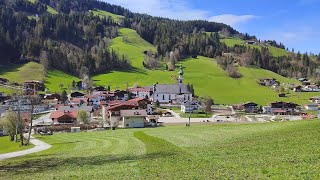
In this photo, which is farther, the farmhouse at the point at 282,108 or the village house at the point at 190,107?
the farmhouse at the point at 282,108

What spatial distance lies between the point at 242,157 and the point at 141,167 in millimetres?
7884

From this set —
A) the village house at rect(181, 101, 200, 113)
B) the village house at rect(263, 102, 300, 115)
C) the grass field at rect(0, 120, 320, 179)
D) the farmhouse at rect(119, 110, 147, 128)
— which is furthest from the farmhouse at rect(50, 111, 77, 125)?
the grass field at rect(0, 120, 320, 179)

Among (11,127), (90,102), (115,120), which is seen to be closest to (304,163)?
(11,127)

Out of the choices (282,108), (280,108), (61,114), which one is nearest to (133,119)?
(61,114)

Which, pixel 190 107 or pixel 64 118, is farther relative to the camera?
pixel 190 107

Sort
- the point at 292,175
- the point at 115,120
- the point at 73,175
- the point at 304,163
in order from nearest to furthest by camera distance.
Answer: the point at 292,175 < the point at 304,163 < the point at 73,175 < the point at 115,120

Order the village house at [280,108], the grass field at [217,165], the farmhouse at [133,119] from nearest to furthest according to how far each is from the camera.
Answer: the grass field at [217,165]
the farmhouse at [133,119]
the village house at [280,108]

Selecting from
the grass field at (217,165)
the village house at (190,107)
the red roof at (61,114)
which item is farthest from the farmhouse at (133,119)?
the grass field at (217,165)

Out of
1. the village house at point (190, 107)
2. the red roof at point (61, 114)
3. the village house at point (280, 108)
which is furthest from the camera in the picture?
the village house at point (280, 108)

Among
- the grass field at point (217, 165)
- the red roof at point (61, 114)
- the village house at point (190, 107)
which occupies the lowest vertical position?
the grass field at point (217, 165)

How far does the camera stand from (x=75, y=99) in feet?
653

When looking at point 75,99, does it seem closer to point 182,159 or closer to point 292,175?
point 182,159

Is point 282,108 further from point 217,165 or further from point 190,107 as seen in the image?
point 217,165

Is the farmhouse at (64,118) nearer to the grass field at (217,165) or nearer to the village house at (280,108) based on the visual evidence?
the village house at (280,108)
